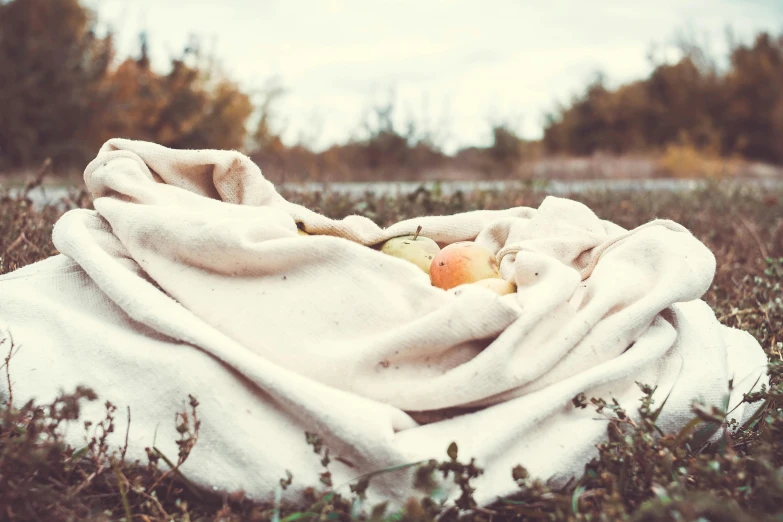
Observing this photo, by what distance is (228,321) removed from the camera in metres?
1.84

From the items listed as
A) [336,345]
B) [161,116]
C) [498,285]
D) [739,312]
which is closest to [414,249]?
[498,285]

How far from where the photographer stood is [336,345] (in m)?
1.78

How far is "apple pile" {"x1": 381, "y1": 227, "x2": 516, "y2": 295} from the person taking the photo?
82.9 inches

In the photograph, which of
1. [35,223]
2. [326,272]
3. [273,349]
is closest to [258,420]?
[273,349]

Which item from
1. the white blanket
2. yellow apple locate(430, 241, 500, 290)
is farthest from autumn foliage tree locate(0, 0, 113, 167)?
yellow apple locate(430, 241, 500, 290)

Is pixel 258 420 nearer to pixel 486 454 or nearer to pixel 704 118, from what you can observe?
pixel 486 454

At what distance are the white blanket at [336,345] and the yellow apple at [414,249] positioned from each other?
39 cm

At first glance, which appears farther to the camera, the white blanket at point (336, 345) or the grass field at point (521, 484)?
the white blanket at point (336, 345)

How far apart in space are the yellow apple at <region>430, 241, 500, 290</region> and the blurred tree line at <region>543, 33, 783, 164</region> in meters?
21.7

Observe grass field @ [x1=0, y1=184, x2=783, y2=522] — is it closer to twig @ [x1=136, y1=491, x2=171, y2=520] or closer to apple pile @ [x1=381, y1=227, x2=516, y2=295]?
twig @ [x1=136, y1=491, x2=171, y2=520]

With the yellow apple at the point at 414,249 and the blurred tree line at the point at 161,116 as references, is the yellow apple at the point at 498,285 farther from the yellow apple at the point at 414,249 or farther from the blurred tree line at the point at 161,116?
the blurred tree line at the point at 161,116

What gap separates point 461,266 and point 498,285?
0.16 metres

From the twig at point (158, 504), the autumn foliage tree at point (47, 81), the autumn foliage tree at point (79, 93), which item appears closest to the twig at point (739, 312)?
the twig at point (158, 504)

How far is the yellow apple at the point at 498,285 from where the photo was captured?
2043 mm
